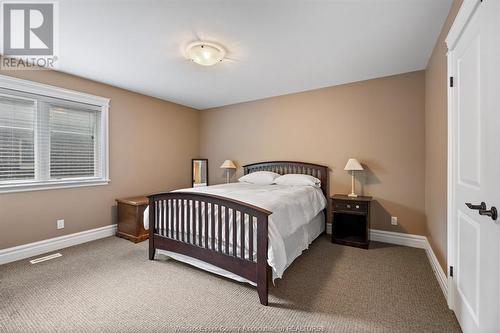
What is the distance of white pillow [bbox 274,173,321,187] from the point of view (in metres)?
3.66

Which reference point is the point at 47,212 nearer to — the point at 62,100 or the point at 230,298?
the point at 62,100

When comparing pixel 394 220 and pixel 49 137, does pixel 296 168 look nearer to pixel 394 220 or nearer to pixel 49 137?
pixel 394 220

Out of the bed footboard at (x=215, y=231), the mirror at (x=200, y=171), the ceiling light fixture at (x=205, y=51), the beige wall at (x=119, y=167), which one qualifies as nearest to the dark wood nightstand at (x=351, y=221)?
the bed footboard at (x=215, y=231)

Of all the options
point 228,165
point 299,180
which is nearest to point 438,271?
point 299,180

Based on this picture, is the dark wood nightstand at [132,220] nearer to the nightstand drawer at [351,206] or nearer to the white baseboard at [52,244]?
the white baseboard at [52,244]

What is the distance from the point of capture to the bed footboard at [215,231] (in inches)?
78.9

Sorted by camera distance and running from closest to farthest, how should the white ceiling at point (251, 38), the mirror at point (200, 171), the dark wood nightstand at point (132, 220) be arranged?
the white ceiling at point (251, 38)
the dark wood nightstand at point (132, 220)
the mirror at point (200, 171)

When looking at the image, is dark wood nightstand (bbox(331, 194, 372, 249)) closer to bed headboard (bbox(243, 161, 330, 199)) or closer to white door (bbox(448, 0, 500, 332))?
bed headboard (bbox(243, 161, 330, 199))

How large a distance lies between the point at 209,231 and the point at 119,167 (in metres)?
2.47

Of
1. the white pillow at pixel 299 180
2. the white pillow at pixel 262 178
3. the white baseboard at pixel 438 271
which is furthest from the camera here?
the white pillow at pixel 262 178

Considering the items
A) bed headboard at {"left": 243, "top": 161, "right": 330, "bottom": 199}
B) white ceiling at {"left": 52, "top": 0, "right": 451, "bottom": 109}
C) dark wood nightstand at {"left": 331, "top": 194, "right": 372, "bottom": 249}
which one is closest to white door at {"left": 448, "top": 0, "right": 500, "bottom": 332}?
white ceiling at {"left": 52, "top": 0, "right": 451, "bottom": 109}

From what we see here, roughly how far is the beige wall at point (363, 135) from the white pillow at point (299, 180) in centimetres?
40

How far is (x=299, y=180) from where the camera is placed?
146 inches

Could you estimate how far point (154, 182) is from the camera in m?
4.52
